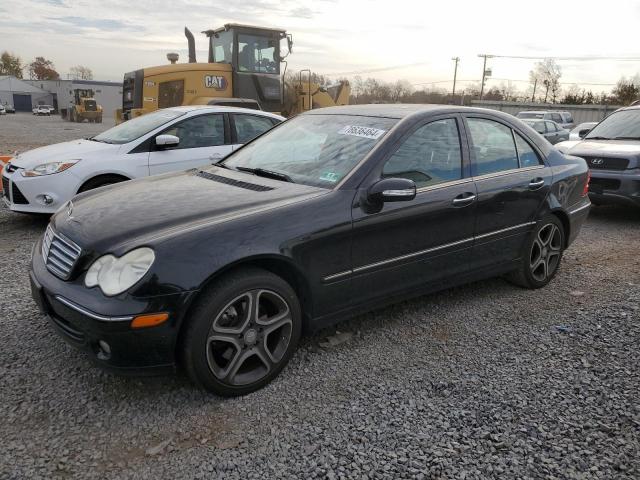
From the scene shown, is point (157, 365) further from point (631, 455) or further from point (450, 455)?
point (631, 455)

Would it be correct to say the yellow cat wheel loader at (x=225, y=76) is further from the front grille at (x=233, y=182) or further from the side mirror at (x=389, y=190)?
the side mirror at (x=389, y=190)

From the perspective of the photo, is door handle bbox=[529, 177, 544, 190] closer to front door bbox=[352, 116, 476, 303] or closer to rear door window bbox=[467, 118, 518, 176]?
rear door window bbox=[467, 118, 518, 176]

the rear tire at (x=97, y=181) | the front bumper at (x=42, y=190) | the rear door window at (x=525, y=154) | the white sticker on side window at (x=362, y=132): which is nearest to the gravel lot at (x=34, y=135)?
the front bumper at (x=42, y=190)

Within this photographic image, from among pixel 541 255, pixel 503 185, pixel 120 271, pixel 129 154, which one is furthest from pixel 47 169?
pixel 541 255

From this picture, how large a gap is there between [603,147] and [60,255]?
24.6 feet

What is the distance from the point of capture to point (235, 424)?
2.64m

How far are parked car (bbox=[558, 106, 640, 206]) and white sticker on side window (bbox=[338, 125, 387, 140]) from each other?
5125 mm

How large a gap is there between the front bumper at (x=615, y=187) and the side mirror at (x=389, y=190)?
524cm

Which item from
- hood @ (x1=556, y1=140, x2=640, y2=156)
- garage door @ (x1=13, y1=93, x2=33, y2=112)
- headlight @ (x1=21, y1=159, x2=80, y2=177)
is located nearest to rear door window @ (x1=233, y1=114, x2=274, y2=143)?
headlight @ (x1=21, y1=159, x2=80, y2=177)

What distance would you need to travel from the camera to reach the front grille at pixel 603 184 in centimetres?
711

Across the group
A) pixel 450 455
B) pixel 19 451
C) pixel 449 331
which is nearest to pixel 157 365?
pixel 19 451

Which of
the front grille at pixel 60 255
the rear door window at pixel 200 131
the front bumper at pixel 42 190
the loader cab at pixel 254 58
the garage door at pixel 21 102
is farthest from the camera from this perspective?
the garage door at pixel 21 102

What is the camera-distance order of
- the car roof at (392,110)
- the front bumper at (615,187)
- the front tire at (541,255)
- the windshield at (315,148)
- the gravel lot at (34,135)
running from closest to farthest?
the windshield at (315,148) < the car roof at (392,110) < the front tire at (541,255) < the front bumper at (615,187) < the gravel lot at (34,135)

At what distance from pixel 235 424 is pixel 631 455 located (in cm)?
194
